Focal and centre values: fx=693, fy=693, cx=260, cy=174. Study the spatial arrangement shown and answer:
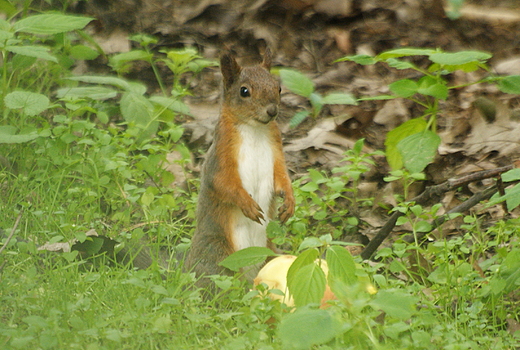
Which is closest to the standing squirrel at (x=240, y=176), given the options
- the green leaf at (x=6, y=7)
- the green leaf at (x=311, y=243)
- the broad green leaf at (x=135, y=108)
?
the green leaf at (x=311, y=243)

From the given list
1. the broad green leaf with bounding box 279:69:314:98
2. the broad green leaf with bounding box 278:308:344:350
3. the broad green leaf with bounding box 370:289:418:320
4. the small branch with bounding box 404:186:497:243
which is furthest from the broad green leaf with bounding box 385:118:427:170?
the broad green leaf with bounding box 278:308:344:350

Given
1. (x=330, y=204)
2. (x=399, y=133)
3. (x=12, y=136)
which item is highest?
(x=399, y=133)

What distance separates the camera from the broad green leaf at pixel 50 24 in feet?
12.9

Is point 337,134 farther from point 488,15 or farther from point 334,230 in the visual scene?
point 488,15

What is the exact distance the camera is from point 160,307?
275cm

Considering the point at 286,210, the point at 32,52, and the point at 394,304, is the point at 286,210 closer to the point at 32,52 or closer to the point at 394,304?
the point at 394,304

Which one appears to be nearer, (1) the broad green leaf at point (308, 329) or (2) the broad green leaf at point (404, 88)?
(1) the broad green leaf at point (308, 329)

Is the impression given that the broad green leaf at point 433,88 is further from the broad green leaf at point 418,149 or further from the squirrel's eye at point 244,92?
the squirrel's eye at point 244,92

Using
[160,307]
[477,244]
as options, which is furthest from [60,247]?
[477,244]

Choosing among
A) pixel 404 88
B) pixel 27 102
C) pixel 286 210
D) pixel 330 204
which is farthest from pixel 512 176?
pixel 27 102

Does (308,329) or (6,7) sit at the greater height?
(6,7)

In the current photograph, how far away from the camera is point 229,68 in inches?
→ 144

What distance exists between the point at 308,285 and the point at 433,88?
1133 millimetres

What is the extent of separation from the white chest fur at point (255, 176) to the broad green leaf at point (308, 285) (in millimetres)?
1084
